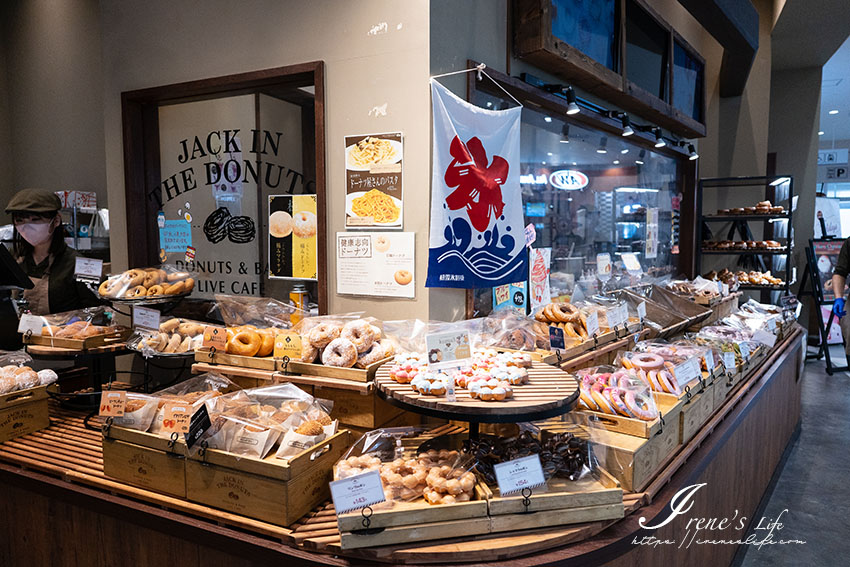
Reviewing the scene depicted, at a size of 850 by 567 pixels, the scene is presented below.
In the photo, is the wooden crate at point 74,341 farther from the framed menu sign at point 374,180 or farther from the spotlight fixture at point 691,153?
the spotlight fixture at point 691,153

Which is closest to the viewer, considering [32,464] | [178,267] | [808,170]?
[32,464]

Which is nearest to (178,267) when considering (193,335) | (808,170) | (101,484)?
(193,335)

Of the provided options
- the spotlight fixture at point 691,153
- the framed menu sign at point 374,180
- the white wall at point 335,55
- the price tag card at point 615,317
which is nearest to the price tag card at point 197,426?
the white wall at point 335,55

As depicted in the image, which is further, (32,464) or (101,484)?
(32,464)

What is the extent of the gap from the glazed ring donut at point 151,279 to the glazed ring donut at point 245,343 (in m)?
0.84

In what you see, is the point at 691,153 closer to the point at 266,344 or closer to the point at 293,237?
the point at 293,237

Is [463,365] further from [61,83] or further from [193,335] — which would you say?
[61,83]

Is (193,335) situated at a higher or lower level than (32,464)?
higher

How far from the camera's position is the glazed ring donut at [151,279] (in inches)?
115

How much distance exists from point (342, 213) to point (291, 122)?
699 millimetres

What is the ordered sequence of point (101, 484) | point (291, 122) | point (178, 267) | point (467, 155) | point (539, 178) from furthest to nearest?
point (539, 178)
point (178, 267)
point (291, 122)
point (467, 155)
point (101, 484)

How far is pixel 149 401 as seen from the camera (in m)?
1.97

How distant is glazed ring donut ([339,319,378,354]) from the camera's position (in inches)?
86.4

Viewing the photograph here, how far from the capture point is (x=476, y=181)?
2752 millimetres
